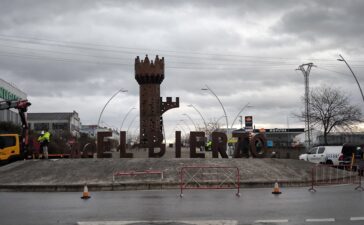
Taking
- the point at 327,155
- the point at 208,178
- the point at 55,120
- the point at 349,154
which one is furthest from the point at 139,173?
the point at 55,120

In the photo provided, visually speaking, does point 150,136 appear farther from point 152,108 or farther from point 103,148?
point 152,108

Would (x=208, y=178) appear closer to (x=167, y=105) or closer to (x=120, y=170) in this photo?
(x=120, y=170)

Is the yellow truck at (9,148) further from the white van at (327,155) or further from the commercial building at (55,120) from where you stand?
the commercial building at (55,120)

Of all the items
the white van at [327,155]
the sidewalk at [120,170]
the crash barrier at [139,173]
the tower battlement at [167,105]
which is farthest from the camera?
the tower battlement at [167,105]

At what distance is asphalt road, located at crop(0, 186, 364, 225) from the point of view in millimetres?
11742

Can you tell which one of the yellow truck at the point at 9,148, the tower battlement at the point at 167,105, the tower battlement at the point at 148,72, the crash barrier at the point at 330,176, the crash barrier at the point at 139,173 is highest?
the tower battlement at the point at 148,72

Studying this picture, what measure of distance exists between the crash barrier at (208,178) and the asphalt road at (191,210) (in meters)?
5.01

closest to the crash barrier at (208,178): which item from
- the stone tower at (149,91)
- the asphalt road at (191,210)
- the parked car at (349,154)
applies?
the asphalt road at (191,210)

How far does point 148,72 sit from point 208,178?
4150 centimetres

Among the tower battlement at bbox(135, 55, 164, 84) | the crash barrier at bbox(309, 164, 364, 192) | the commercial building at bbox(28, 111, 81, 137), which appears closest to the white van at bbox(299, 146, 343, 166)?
the crash barrier at bbox(309, 164, 364, 192)

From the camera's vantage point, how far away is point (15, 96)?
72.4 metres

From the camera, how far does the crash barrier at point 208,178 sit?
74.4ft

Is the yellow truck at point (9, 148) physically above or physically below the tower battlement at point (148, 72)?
below

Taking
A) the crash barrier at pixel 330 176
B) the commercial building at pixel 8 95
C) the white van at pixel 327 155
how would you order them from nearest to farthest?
the crash barrier at pixel 330 176 → the white van at pixel 327 155 → the commercial building at pixel 8 95
